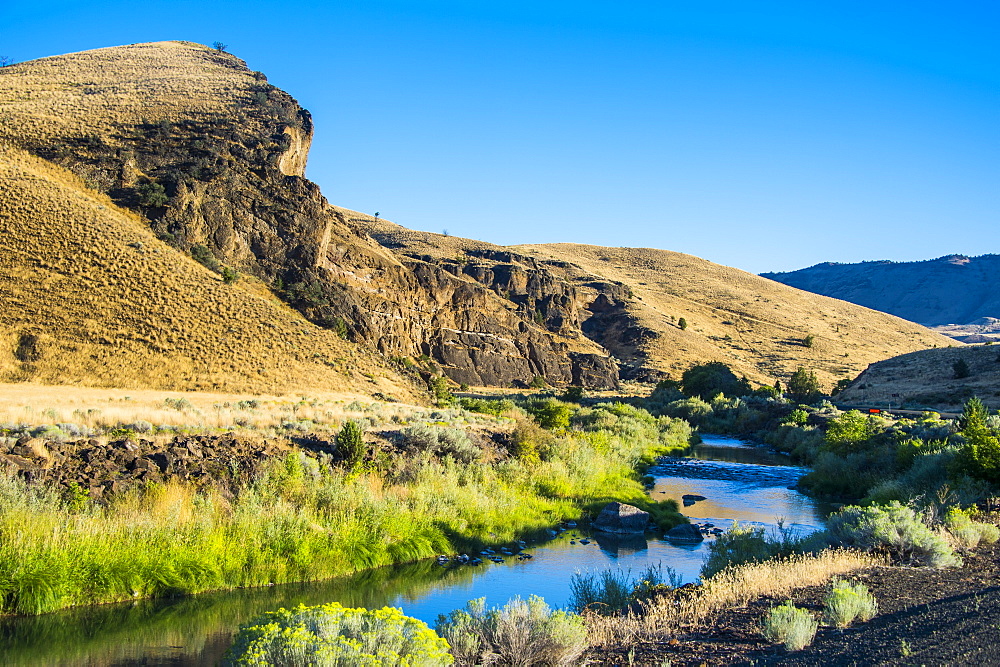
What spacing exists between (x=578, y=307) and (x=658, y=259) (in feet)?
232

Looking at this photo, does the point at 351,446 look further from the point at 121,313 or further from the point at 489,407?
the point at 121,313

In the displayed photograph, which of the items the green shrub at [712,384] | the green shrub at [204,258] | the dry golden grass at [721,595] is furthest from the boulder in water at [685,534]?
the green shrub at [712,384]

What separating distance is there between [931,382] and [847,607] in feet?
210

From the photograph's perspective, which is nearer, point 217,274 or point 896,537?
point 896,537

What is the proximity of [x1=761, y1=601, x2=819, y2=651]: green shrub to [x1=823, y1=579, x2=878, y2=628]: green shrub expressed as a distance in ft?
0.98

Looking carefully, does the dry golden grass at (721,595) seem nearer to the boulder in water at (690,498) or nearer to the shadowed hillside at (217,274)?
the boulder in water at (690,498)

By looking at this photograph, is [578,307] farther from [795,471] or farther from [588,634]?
[588,634]

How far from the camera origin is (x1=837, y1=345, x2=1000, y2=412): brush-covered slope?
177 feet

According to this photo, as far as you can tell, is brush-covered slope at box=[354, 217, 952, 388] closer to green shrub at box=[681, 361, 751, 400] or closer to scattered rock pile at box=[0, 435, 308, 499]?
green shrub at box=[681, 361, 751, 400]

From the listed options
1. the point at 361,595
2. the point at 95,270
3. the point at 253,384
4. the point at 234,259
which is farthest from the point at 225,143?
the point at 361,595

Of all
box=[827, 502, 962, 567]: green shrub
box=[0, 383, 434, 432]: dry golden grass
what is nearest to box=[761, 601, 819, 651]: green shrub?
box=[827, 502, 962, 567]: green shrub

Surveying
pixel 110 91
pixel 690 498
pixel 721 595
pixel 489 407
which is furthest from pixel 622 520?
pixel 110 91

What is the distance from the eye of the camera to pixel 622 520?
2103 cm

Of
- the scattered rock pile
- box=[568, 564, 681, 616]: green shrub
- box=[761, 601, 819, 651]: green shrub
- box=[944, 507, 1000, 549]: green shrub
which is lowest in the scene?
box=[568, 564, 681, 616]: green shrub
